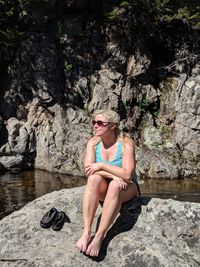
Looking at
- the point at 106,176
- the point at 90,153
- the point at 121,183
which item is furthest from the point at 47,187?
the point at 121,183

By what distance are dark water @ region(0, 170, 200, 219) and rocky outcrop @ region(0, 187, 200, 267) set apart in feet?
18.9

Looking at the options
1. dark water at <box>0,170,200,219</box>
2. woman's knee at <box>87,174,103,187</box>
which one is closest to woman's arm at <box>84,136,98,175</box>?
woman's knee at <box>87,174,103,187</box>

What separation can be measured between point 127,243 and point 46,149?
1140cm

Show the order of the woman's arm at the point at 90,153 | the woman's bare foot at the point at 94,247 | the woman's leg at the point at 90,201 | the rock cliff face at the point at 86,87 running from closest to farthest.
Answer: the woman's bare foot at the point at 94,247 → the woman's leg at the point at 90,201 → the woman's arm at the point at 90,153 → the rock cliff face at the point at 86,87

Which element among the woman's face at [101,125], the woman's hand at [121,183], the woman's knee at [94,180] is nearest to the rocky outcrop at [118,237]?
the woman's hand at [121,183]

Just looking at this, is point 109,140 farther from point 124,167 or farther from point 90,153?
point 124,167

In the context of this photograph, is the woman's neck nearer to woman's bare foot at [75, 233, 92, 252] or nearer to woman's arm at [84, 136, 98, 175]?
woman's arm at [84, 136, 98, 175]

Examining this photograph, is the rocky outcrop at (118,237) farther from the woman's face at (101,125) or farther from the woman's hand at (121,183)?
the woman's face at (101,125)

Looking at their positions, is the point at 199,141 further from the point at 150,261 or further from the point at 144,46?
the point at 150,261

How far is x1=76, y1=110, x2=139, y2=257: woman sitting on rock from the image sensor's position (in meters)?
5.19

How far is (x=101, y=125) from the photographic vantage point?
5652mm

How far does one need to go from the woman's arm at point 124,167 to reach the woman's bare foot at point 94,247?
838 mm

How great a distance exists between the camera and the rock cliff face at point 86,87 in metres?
16.5

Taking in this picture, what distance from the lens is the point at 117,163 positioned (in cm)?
568
